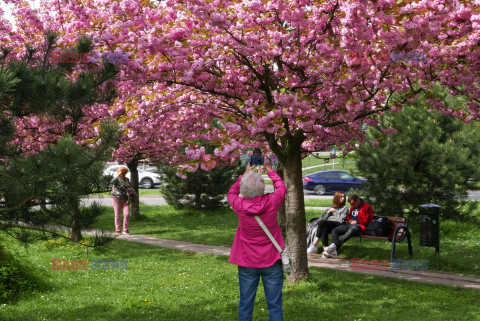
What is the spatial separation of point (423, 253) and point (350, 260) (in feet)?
4.89

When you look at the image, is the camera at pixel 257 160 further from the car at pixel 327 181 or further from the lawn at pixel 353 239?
the car at pixel 327 181

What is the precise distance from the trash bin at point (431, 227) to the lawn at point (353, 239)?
0.78 feet

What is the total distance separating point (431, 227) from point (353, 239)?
2408mm

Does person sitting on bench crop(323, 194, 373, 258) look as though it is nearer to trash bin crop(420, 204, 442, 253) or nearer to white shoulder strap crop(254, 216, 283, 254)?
trash bin crop(420, 204, 442, 253)

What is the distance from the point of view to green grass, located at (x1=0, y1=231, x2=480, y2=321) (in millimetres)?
5402

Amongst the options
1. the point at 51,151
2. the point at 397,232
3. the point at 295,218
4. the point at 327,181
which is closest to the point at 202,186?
the point at 397,232

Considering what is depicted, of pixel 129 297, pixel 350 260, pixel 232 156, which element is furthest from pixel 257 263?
pixel 350 260

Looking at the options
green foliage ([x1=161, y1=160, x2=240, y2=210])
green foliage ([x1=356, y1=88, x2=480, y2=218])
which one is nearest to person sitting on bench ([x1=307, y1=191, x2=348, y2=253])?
green foliage ([x1=356, y1=88, x2=480, y2=218])

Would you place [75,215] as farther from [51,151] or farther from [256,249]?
[256,249]

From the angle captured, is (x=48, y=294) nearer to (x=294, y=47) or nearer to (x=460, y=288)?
(x=294, y=47)

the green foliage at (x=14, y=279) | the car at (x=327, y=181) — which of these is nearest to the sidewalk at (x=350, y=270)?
the green foliage at (x=14, y=279)

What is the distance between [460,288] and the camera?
21.2ft

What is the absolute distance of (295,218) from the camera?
22.0ft

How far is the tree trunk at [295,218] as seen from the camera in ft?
22.0
